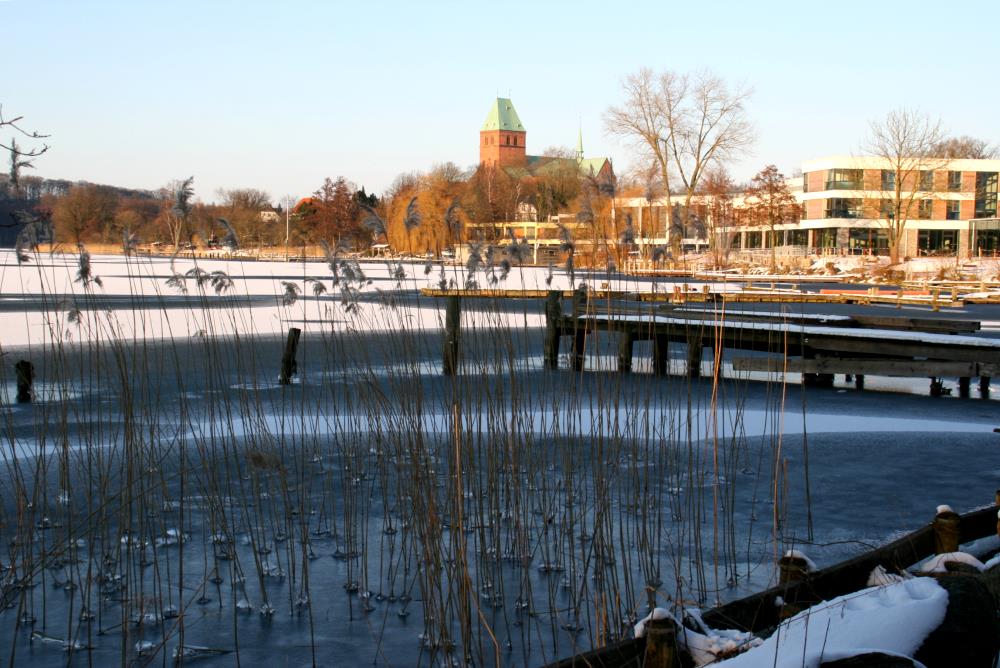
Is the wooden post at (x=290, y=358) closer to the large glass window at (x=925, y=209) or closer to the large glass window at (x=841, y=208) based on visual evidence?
the large glass window at (x=925, y=209)

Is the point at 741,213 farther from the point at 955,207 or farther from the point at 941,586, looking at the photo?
the point at 941,586

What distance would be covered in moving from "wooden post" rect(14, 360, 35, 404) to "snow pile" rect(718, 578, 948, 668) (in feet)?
19.7

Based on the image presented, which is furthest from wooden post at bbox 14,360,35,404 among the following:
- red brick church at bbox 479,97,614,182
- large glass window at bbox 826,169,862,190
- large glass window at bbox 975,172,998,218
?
red brick church at bbox 479,97,614,182

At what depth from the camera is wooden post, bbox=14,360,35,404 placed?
693 centimetres

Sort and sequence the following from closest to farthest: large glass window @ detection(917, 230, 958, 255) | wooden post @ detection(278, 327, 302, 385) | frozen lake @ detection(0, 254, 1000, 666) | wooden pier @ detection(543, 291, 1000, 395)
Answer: frozen lake @ detection(0, 254, 1000, 666) → wooden post @ detection(278, 327, 302, 385) → wooden pier @ detection(543, 291, 1000, 395) → large glass window @ detection(917, 230, 958, 255)

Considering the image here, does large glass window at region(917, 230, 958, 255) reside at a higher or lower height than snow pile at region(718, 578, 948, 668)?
higher

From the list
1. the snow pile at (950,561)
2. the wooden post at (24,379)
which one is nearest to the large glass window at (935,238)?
the wooden post at (24,379)

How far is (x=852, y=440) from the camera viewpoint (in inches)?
270

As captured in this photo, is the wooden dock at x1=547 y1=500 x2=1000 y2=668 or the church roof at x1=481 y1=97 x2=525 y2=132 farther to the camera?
the church roof at x1=481 y1=97 x2=525 y2=132

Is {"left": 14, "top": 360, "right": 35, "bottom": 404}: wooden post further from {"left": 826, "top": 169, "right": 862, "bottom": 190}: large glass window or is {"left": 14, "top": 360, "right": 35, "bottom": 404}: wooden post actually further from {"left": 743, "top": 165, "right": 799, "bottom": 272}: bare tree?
{"left": 826, "top": 169, "right": 862, "bottom": 190}: large glass window

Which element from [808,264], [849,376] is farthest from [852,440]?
[808,264]

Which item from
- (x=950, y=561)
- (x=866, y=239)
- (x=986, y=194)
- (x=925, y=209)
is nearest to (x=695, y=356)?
(x=950, y=561)

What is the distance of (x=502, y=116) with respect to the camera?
367 feet

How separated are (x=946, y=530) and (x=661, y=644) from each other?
1.58 m
